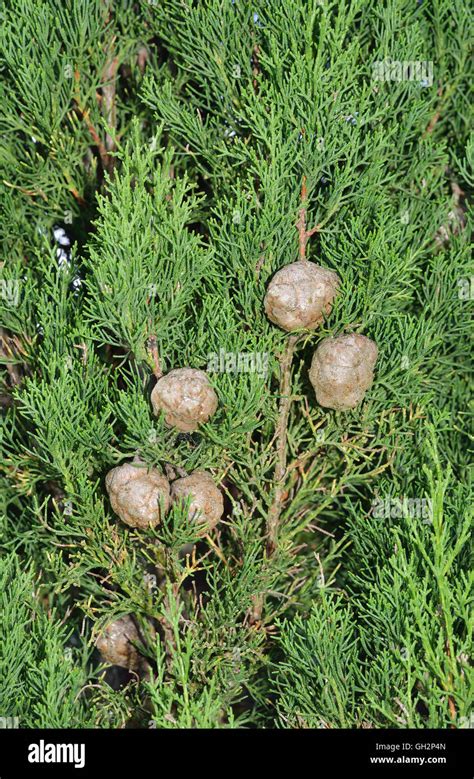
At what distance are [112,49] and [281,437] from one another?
6.27 ft

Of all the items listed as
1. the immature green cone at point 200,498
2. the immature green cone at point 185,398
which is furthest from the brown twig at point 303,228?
the immature green cone at point 200,498

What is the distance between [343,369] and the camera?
9.16 ft

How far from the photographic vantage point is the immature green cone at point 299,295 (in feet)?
9.23

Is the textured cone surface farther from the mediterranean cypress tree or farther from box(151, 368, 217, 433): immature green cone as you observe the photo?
box(151, 368, 217, 433): immature green cone

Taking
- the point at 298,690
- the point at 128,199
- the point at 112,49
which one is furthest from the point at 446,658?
the point at 112,49

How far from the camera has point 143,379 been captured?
308 cm

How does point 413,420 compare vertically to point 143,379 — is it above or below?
below

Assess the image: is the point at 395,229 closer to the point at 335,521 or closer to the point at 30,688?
the point at 335,521

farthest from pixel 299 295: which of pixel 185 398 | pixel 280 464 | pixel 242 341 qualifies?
pixel 280 464

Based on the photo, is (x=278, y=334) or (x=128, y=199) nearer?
(x=128, y=199)

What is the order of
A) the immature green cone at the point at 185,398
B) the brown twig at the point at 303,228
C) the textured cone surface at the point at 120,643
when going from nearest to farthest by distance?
the immature green cone at the point at 185,398
the brown twig at the point at 303,228
the textured cone surface at the point at 120,643

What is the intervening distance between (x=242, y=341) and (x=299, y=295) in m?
0.29

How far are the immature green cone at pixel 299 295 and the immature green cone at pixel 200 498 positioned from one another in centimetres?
65

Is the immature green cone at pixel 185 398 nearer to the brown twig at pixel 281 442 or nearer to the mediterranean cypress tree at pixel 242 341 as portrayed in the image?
the mediterranean cypress tree at pixel 242 341
